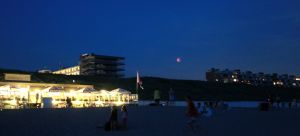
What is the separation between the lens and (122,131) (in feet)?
62.2

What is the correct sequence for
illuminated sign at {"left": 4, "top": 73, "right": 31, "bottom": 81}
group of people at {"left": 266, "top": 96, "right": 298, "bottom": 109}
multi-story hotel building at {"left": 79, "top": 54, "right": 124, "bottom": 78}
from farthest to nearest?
multi-story hotel building at {"left": 79, "top": 54, "right": 124, "bottom": 78}
illuminated sign at {"left": 4, "top": 73, "right": 31, "bottom": 81}
group of people at {"left": 266, "top": 96, "right": 298, "bottom": 109}

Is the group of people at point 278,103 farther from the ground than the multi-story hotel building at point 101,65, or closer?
closer

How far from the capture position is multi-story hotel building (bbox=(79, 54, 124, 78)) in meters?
143

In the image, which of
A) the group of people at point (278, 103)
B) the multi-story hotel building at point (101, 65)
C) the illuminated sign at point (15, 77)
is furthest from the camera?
the multi-story hotel building at point (101, 65)

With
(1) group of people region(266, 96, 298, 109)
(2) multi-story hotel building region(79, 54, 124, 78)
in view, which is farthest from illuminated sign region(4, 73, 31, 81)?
(2) multi-story hotel building region(79, 54, 124, 78)

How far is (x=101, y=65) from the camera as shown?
145750 millimetres

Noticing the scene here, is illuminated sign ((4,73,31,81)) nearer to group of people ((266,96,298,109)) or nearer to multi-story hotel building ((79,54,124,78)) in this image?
group of people ((266,96,298,109))

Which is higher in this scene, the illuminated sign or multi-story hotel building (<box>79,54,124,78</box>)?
multi-story hotel building (<box>79,54,124,78</box>)

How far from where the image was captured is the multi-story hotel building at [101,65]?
143 metres

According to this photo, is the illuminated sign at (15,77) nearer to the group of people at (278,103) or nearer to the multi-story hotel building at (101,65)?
the group of people at (278,103)

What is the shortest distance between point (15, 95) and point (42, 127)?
2297 centimetres

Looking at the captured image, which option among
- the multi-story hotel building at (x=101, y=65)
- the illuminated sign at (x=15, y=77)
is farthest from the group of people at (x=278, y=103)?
the multi-story hotel building at (x=101, y=65)

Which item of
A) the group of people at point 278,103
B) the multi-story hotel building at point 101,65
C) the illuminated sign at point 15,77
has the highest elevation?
the multi-story hotel building at point 101,65

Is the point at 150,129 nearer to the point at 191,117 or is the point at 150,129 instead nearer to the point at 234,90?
the point at 191,117
